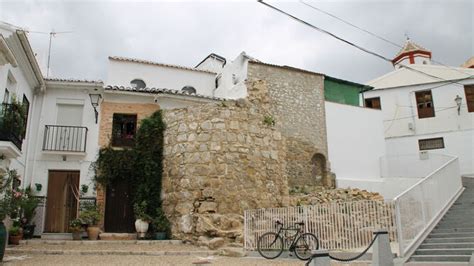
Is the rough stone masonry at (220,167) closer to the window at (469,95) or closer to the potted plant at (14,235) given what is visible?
the potted plant at (14,235)

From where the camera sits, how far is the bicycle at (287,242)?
902 cm

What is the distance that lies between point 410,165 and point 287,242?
11.9m

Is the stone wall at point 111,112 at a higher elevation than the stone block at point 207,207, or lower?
higher

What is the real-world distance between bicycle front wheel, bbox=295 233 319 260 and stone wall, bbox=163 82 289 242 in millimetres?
2106

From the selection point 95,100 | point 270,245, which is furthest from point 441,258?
point 95,100

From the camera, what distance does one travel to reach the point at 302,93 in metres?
18.9

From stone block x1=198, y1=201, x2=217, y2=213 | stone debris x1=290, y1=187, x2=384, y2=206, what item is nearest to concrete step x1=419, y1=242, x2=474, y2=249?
stone debris x1=290, y1=187, x2=384, y2=206

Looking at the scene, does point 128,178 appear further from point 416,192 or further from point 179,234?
point 416,192

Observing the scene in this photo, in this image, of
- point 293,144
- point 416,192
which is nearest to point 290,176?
point 293,144

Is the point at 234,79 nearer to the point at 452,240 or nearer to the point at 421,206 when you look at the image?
the point at 421,206

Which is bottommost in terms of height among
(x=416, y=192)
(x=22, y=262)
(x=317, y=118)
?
(x=22, y=262)

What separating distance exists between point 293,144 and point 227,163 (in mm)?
6661

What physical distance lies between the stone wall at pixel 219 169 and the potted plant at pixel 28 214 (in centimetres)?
405

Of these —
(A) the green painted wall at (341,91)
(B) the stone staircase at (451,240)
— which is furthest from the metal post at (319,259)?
(A) the green painted wall at (341,91)
